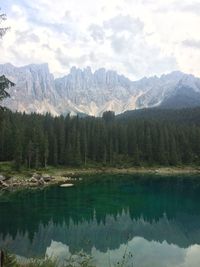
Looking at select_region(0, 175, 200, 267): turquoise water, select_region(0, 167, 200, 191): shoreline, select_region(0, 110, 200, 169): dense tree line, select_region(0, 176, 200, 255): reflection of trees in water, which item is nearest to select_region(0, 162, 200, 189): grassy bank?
select_region(0, 167, 200, 191): shoreline

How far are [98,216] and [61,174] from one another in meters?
58.3

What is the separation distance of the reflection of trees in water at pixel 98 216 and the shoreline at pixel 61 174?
9.29 m

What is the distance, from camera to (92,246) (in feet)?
142

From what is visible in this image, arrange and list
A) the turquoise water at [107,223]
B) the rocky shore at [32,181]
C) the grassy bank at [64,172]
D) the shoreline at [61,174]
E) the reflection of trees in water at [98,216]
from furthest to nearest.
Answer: the grassy bank at [64,172] → the shoreline at [61,174] → the rocky shore at [32,181] → the reflection of trees in water at [98,216] → the turquoise water at [107,223]

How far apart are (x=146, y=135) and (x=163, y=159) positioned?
45.2 feet

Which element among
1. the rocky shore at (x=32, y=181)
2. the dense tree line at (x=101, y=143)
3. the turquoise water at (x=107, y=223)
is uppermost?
the dense tree line at (x=101, y=143)

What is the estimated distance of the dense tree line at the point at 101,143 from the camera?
412 ft

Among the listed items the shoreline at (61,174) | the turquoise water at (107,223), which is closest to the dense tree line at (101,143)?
the shoreline at (61,174)

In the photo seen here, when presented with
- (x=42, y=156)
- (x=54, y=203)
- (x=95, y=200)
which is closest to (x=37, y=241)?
(x=54, y=203)

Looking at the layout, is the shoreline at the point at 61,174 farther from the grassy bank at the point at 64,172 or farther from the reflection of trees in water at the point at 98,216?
the reflection of trees in water at the point at 98,216

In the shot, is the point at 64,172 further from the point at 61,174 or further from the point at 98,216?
the point at 98,216

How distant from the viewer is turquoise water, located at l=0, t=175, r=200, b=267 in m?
40.8

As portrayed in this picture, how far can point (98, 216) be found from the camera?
6066cm

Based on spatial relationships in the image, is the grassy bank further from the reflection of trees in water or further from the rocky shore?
the reflection of trees in water
